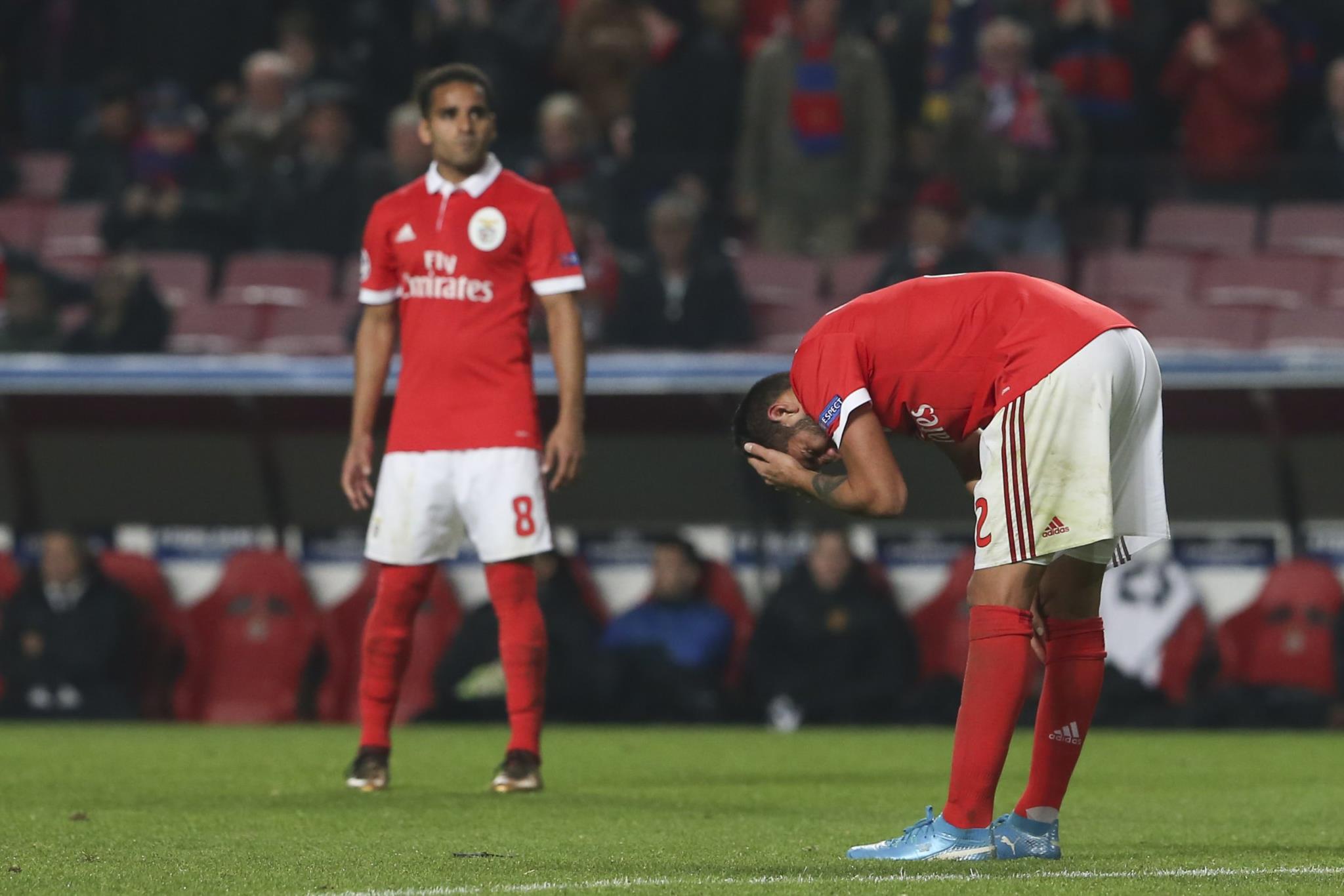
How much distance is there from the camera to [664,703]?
11.9 metres

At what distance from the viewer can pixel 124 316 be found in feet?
42.9

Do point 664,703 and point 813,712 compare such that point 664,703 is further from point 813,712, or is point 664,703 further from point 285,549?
point 285,549

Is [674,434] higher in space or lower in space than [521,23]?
lower

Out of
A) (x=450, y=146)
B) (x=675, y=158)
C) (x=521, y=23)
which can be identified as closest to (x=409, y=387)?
(x=450, y=146)

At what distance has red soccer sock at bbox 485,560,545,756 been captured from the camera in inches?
277

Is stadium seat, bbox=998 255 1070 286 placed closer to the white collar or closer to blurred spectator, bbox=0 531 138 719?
blurred spectator, bbox=0 531 138 719

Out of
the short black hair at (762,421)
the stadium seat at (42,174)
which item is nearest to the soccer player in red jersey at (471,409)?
the short black hair at (762,421)

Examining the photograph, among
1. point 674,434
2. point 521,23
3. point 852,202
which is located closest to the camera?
point 674,434

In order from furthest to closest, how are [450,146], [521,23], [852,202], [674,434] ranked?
[521,23] → [852,202] → [674,434] → [450,146]

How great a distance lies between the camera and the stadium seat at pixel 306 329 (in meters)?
13.5

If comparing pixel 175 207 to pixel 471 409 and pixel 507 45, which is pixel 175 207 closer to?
pixel 507 45

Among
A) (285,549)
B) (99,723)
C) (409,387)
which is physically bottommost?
(99,723)

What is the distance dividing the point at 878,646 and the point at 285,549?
3.38 meters

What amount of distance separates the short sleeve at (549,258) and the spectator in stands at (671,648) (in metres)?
4.90
